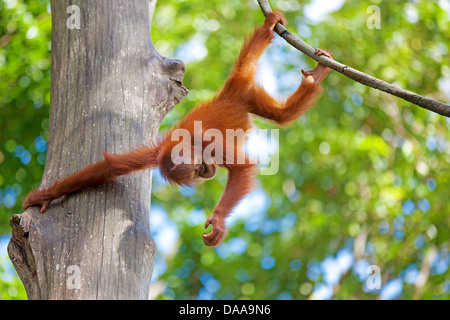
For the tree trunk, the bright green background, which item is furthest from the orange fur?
the bright green background

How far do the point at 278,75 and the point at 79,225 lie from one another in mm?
6146

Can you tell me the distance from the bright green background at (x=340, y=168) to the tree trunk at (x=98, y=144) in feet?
12.2

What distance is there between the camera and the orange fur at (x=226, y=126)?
118 inches

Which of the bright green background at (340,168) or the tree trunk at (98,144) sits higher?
the tree trunk at (98,144)

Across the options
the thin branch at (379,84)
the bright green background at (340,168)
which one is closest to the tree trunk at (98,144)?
the thin branch at (379,84)

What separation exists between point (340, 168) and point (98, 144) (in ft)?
18.8

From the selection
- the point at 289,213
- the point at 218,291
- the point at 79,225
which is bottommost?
the point at 218,291

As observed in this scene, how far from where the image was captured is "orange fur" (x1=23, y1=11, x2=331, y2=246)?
9.82 feet

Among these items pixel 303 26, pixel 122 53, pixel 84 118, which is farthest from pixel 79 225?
pixel 303 26

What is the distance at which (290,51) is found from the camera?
856 centimetres

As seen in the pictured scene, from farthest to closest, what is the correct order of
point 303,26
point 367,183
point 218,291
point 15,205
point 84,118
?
point 218,291 → point 367,183 → point 303,26 → point 15,205 → point 84,118

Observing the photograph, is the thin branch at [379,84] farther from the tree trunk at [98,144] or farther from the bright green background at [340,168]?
the bright green background at [340,168]

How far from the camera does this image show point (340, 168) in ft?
27.1

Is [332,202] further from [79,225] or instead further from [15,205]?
[79,225]
